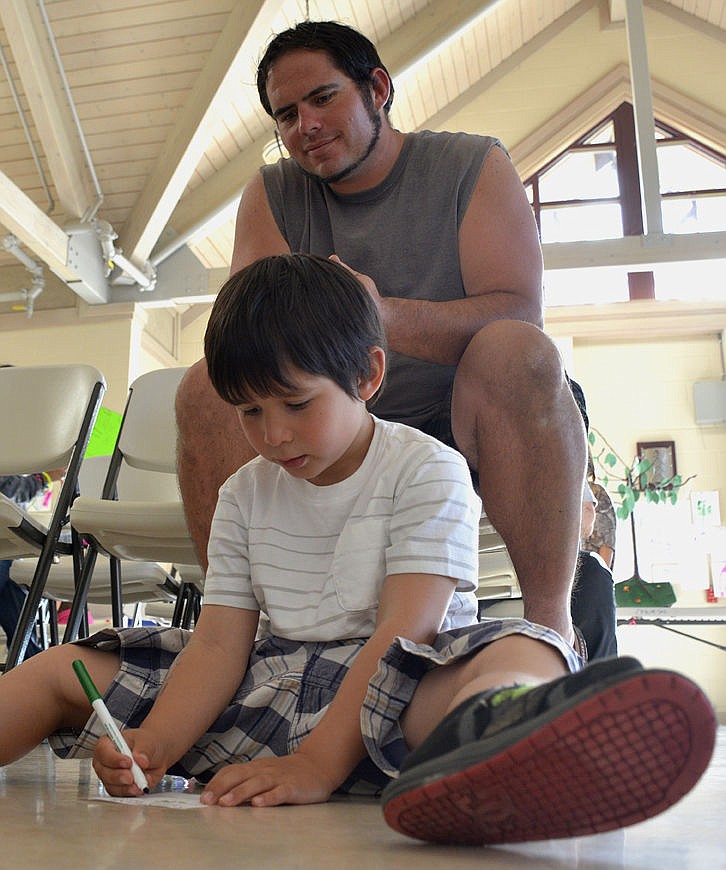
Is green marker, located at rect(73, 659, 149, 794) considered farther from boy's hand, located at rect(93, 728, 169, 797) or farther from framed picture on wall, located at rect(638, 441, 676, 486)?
framed picture on wall, located at rect(638, 441, 676, 486)

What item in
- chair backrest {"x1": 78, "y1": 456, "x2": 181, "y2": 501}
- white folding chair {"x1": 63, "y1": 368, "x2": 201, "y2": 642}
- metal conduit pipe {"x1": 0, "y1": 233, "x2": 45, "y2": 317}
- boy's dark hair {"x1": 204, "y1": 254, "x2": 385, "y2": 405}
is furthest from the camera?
metal conduit pipe {"x1": 0, "y1": 233, "x2": 45, "y2": 317}

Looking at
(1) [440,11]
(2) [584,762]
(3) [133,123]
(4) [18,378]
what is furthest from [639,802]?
(1) [440,11]

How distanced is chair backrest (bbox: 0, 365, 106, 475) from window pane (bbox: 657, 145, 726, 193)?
5.88 m

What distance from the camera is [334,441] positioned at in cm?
95

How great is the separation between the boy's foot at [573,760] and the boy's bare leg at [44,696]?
0.49 meters

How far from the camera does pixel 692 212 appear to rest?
725 cm

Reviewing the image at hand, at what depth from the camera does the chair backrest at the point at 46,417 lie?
233cm

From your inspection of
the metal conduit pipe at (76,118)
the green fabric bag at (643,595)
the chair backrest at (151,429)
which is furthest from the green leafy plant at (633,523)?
the metal conduit pipe at (76,118)

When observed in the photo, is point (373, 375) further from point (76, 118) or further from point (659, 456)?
point (659, 456)

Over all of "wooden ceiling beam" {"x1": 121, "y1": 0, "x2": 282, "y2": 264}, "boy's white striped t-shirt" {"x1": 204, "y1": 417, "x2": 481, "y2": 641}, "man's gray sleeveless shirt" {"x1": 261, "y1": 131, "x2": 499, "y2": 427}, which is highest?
"wooden ceiling beam" {"x1": 121, "y1": 0, "x2": 282, "y2": 264}

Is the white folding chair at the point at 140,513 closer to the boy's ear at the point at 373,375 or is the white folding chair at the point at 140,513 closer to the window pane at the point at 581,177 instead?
the boy's ear at the point at 373,375

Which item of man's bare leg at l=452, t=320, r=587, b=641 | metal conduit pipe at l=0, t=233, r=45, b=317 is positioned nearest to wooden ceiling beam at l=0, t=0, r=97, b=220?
metal conduit pipe at l=0, t=233, r=45, b=317

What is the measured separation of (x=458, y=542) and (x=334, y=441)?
146 millimetres

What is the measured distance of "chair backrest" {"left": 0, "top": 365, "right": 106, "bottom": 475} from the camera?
7.64 feet
